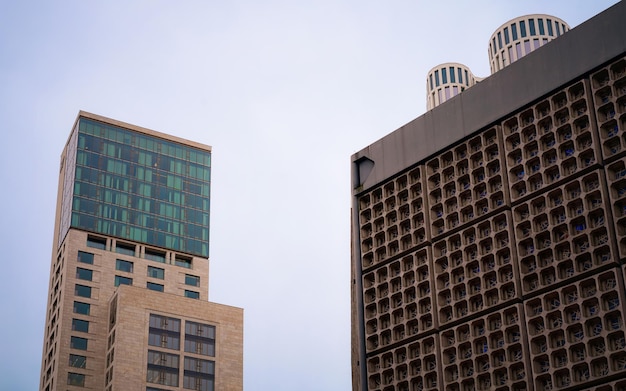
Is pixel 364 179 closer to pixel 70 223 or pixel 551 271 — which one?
pixel 551 271

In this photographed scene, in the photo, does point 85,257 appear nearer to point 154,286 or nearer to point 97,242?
point 97,242

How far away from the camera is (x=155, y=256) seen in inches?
5659

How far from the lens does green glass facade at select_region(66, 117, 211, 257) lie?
143m

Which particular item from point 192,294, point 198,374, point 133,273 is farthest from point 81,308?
point 198,374

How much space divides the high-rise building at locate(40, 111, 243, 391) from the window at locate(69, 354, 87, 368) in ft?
0.39

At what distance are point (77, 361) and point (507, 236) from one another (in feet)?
254

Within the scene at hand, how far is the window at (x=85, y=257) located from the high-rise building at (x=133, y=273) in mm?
126

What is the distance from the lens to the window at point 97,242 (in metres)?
140

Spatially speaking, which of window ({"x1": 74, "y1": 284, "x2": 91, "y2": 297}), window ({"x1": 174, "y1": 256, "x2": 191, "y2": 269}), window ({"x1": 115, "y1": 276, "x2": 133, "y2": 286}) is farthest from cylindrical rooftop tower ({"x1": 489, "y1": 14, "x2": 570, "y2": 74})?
window ({"x1": 74, "y1": 284, "x2": 91, "y2": 297})

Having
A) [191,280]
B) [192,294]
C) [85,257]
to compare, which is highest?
[85,257]

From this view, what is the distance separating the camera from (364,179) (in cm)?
7819

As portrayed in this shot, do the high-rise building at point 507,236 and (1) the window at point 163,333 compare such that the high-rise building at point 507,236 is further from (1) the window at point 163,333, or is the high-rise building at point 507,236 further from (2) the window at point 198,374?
(1) the window at point 163,333

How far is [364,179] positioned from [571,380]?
24306 mm

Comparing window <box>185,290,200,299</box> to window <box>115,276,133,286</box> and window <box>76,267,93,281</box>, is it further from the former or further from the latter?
window <box>76,267,93,281</box>
